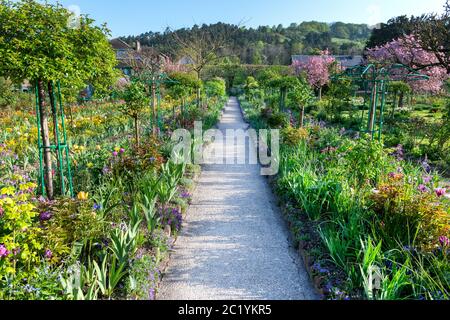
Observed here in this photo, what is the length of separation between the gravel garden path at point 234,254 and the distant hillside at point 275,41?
49.8 ft

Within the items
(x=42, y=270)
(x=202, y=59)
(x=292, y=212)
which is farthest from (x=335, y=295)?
(x=202, y=59)

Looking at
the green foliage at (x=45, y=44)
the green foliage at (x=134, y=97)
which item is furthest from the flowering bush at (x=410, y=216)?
the green foliage at (x=134, y=97)

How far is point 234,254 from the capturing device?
12.2ft

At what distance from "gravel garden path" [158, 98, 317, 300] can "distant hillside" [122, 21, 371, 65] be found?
49.8ft

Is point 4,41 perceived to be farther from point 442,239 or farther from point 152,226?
point 442,239

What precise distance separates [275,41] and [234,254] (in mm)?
71722

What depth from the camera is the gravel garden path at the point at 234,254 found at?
10.1ft

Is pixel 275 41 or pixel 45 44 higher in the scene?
pixel 275 41

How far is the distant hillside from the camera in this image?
76.8 ft

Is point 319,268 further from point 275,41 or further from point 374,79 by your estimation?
point 275,41

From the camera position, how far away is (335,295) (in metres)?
2.67

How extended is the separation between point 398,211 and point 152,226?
2677mm

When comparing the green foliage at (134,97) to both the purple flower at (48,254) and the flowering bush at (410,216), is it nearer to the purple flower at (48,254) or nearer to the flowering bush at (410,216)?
the purple flower at (48,254)

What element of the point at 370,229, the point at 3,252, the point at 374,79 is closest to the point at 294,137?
the point at 374,79
